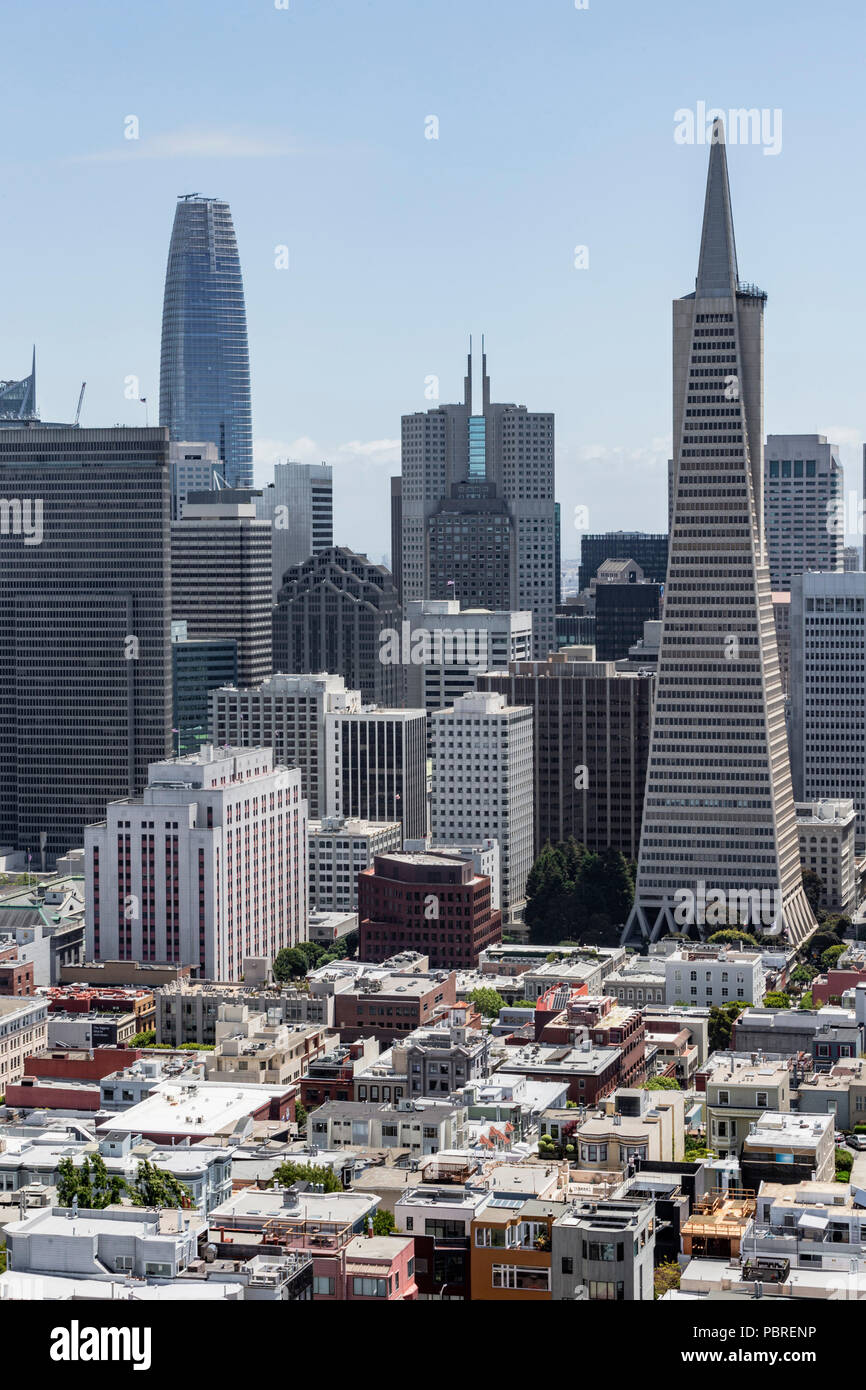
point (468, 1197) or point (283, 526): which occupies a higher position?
point (283, 526)

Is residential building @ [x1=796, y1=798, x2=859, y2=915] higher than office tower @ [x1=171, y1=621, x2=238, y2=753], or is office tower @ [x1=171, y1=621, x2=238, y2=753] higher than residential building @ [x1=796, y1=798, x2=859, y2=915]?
office tower @ [x1=171, y1=621, x2=238, y2=753]

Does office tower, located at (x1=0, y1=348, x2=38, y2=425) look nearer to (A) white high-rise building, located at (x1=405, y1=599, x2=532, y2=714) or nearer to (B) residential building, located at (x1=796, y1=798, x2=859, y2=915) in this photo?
(A) white high-rise building, located at (x1=405, y1=599, x2=532, y2=714)

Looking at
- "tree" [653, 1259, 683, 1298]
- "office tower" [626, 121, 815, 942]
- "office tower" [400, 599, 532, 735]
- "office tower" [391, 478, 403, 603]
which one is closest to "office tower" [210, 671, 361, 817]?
"office tower" [626, 121, 815, 942]

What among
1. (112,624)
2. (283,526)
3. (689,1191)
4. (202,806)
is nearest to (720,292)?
(202,806)

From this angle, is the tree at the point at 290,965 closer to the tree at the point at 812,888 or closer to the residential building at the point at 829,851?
the tree at the point at 812,888

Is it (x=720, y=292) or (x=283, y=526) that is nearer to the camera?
(x=720, y=292)

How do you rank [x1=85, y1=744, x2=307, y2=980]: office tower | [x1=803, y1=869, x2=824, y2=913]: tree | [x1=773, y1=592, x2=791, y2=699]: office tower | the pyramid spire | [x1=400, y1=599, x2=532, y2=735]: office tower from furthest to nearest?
[x1=400, y1=599, x2=532, y2=735]: office tower
[x1=773, y1=592, x2=791, y2=699]: office tower
[x1=803, y1=869, x2=824, y2=913]: tree
the pyramid spire
[x1=85, y1=744, x2=307, y2=980]: office tower
